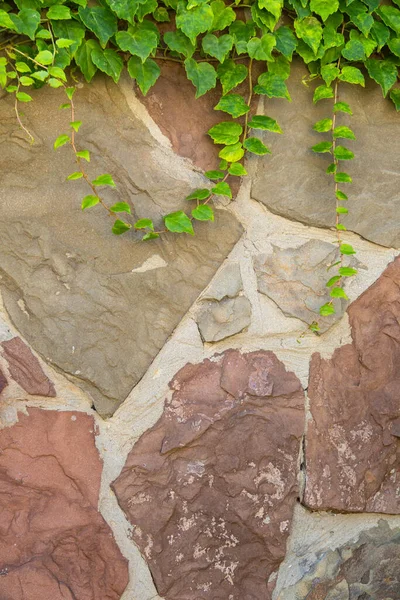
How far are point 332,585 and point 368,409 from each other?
1.15 ft

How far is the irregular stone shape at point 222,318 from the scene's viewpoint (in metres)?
1.34

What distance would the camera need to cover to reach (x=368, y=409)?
144 cm

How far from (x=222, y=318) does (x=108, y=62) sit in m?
0.48

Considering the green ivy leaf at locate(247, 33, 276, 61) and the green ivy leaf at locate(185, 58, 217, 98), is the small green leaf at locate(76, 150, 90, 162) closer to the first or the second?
the green ivy leaf at locate(185, 58, 217, 98)

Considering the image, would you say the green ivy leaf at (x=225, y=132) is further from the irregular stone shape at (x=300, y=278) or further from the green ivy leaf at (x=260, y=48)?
the irregular stone shape at (x=300, y=278)

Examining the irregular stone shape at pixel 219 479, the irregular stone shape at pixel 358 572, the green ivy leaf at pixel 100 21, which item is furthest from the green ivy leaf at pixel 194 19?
the irregular stone shape at pixel 358 572

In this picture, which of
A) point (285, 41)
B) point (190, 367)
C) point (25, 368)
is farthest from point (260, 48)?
point (25, 368)

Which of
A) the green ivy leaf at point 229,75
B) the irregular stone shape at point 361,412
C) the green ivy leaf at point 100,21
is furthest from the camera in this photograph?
the irregular stone shape at point 361,412

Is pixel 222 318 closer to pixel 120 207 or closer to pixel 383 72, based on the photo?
pixel 120 207

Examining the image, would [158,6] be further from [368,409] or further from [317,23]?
[368,409]

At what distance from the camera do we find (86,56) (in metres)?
1.23

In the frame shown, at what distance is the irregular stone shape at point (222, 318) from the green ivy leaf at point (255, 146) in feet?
0.87

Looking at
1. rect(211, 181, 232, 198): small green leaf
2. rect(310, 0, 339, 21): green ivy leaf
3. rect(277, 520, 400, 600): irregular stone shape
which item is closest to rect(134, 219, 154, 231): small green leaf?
rect(211, 181, 232, 198): small green leaf

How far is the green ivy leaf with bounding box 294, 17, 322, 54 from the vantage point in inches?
51.1
